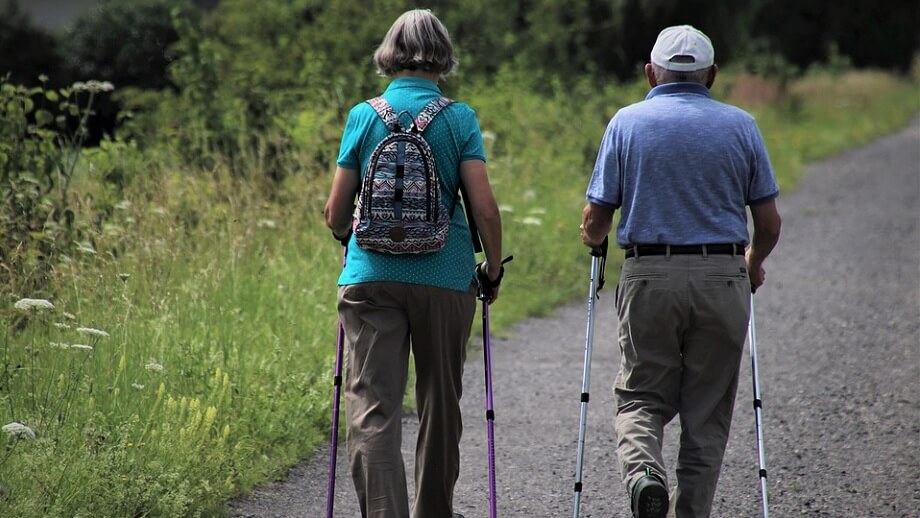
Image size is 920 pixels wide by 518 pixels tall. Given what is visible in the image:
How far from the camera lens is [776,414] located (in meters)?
7.38

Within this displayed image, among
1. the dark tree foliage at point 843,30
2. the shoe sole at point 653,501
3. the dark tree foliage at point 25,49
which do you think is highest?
the dark tree foliage at point 843,30

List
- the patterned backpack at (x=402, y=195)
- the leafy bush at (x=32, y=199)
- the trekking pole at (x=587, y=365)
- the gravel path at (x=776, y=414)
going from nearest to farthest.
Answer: the patterned backpack at (x=402, y=195) → the trekking pole at (x=587, y=365) → the gravel path at (x=776, y=414) → the leafy bush at (x=32, y=199)

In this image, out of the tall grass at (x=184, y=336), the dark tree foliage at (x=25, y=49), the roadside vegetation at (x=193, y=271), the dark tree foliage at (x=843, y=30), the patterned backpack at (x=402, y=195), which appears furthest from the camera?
the dark tree foliage at (x=843, y=30)

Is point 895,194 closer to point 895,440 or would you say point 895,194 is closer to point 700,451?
point 895,440

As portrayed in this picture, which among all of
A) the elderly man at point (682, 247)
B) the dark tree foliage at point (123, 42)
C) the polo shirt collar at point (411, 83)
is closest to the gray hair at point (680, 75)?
the elderly man at point (682, 247)

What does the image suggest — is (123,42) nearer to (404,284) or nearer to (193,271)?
(193,271)

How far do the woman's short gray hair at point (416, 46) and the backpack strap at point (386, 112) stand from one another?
124 mm

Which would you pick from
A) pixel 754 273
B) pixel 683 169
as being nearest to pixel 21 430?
pixel 683 169

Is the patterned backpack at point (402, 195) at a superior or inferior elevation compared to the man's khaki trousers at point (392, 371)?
superior

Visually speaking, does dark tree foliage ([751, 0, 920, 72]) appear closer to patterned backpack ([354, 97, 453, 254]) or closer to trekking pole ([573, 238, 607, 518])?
trekking pole ([573, 238, 607, 518])

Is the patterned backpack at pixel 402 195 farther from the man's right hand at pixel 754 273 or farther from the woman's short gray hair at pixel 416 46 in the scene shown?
the man's right hand at pixel 754 273

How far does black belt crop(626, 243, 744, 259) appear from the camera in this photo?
4559mm

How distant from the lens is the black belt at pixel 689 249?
456 cm

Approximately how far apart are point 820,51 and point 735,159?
3155cm
